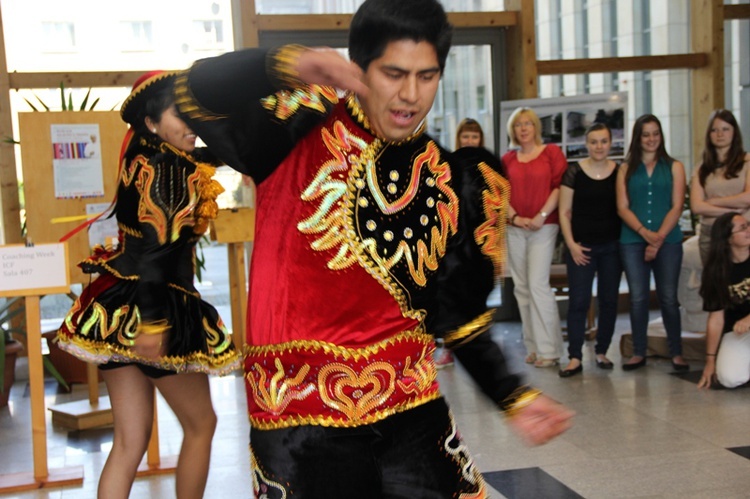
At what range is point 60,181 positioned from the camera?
20.3ft

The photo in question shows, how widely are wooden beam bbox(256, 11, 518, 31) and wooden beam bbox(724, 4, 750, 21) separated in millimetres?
1927

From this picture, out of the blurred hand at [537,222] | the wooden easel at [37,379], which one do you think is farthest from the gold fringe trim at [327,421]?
the blurred hand at [537,222]

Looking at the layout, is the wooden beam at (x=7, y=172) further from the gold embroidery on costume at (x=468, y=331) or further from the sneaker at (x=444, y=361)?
the gold embroidery on costume at (x=468, y=331)

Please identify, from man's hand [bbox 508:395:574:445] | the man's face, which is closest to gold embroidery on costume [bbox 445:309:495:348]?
man's hand [bbox 508:395:574:445]

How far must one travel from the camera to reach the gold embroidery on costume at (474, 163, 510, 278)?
5.99ft

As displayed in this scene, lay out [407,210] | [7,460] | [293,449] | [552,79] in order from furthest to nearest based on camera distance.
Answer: [552,79] < [7,460] < [407,210] < [293,449]

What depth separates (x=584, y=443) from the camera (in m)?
4.61

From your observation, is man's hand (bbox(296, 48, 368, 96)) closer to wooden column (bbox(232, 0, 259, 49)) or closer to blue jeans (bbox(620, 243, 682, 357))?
blue jeans (bbox(620, 243, 682, 357))

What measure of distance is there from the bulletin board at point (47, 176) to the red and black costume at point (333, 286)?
4650 millimetres

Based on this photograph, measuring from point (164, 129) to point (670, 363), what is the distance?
453 centimetres

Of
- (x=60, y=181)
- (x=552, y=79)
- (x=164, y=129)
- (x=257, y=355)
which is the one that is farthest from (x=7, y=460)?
(x=552, y=79)

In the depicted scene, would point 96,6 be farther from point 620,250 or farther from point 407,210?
point 407,210

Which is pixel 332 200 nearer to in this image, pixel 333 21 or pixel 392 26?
pixel 392 26

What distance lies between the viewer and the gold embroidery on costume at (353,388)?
163 centimetres
